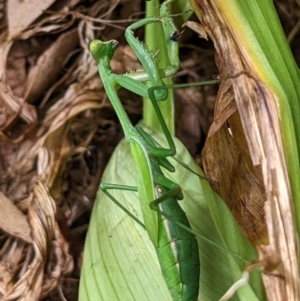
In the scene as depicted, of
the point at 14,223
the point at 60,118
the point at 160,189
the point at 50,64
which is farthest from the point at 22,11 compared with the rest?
the point at 160,189

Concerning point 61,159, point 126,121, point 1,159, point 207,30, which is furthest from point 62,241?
point 207,30

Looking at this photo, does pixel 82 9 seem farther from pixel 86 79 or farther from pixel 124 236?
pixel 124 236

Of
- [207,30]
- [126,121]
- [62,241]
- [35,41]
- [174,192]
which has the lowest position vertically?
[62,241]

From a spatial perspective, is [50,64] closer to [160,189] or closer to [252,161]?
[160,189]

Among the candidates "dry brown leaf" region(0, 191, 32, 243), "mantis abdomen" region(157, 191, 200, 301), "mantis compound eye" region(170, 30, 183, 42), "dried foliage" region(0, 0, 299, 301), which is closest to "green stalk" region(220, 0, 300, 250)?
"mantis compound eye" region(170, 30, 183, 42)

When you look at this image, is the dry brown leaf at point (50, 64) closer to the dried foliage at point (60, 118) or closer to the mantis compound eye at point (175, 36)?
the dried foliage at point (60, 118)

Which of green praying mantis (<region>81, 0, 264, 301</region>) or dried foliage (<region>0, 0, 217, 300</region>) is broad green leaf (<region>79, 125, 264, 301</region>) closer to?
green praying mantis (<region>81, 0, 264, 301</region>)
